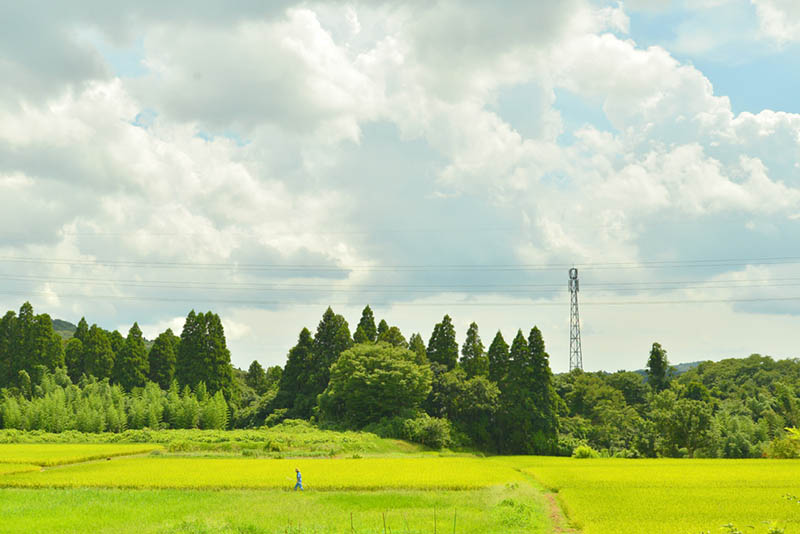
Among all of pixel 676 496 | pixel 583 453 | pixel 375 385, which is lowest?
pixel 583 453

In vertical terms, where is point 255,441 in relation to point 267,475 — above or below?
below

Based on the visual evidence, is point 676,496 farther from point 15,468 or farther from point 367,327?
point 367,327

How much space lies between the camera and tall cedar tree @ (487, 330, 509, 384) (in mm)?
65250

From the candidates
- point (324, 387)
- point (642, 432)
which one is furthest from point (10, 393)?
point (642, 432)

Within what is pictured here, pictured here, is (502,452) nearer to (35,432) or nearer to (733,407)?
(733,407)

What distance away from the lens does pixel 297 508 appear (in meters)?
23.8

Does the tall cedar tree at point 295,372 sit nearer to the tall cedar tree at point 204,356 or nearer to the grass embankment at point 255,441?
the tall cedar tree at point 204,356

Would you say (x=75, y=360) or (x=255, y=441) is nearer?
(x=255, y=441)

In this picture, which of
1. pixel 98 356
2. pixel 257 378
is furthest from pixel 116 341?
pixel 257 378

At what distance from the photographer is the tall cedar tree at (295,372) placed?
68.4 meters

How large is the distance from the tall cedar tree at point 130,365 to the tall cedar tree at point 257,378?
21.5 meters

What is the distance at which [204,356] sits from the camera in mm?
70438

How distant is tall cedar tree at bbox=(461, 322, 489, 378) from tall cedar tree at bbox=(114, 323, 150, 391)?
38101 mm

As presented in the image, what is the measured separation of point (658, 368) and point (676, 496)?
2250 inches
